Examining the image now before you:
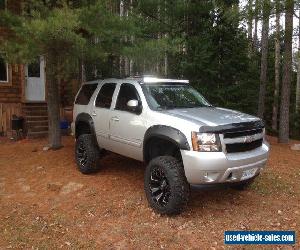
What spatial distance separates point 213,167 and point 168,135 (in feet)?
3.19

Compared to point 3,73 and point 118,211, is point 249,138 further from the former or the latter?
point 3,73

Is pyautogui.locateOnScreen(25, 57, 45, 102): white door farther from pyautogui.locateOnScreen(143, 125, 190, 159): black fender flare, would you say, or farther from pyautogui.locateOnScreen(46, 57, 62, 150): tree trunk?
pyautogui.locateOnScreen(143, 125, 190, 159): black fender flare

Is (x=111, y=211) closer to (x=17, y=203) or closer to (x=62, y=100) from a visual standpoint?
(x=17, y=203)

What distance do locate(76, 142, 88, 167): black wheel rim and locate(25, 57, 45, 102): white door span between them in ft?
25.8

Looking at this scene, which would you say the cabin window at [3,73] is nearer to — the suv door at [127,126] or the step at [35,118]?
the step at [35,118]

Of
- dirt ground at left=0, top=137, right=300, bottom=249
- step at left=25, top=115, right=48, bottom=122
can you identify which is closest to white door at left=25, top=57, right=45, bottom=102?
step at left=25, top=115, right=48, bottom=122

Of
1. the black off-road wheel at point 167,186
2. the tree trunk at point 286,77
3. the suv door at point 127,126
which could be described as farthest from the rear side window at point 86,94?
the tree trunk at point 286,77

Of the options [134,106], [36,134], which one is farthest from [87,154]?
[36,134]

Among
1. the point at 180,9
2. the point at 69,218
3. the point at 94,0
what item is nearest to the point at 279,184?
the point at 69,218

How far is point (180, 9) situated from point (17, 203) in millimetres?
9507

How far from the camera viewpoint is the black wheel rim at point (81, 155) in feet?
27.1

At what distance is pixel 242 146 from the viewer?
5.95m

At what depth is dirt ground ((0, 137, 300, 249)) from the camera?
17.4 ft

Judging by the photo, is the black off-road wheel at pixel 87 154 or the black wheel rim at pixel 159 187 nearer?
the black wheel rim at pixel 159 187
